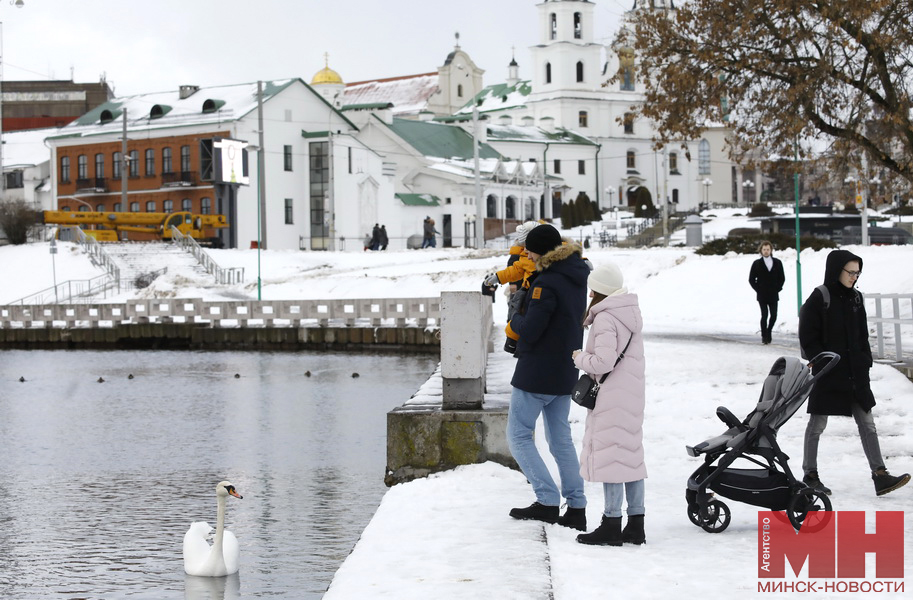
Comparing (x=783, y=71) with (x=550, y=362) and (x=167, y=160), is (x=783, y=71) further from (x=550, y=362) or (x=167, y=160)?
(x=167, y=160)

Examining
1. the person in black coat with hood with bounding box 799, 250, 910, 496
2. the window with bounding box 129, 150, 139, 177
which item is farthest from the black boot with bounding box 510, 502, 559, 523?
the window with bounding box 129, 150, 139, 177

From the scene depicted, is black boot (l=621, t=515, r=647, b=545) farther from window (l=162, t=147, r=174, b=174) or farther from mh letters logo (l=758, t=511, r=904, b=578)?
window (l=162, t=147, r=174, b=174)

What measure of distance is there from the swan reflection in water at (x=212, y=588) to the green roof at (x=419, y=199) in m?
68.3

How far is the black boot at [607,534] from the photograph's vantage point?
7.85m

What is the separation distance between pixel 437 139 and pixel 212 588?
82529 mm

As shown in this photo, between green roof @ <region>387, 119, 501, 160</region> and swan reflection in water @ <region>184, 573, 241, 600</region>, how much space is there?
247ft

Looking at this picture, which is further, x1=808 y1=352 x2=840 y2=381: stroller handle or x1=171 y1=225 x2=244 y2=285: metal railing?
x1=171 y1=225 x2=244 y2=285: metal railing

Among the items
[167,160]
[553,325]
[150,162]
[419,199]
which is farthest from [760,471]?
[419,199]

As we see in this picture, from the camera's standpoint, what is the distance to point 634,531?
791 centimetres

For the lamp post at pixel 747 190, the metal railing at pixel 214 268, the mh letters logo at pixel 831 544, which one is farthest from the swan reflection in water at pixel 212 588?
the lamp post at pixel 747 190

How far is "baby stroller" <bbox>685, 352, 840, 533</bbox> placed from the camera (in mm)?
8328

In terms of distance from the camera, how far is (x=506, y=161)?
91125mm

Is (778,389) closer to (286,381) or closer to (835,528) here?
(835,528)

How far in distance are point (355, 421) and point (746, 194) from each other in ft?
426
